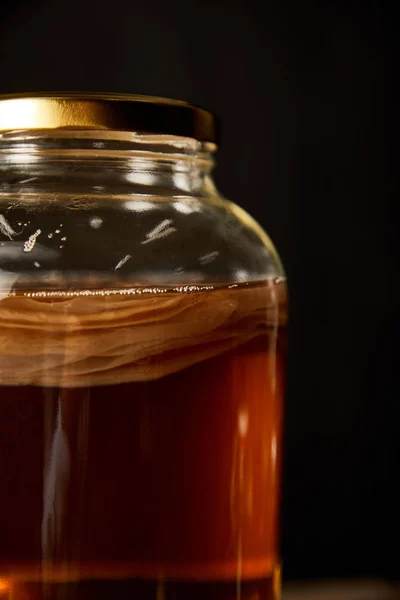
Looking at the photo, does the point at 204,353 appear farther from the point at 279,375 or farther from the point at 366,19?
the point at 366,19

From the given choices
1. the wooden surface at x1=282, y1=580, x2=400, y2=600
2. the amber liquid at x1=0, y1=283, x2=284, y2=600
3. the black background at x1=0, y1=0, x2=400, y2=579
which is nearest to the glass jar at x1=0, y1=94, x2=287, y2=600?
the amber liquid at x1=0, y1=283, x2=284, y2=600

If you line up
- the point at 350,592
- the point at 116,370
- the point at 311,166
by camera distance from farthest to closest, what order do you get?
1. the point at 311,166
2. the point at 350,592
3. the point at 116,370

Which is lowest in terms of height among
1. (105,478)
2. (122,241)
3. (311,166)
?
(105,478)

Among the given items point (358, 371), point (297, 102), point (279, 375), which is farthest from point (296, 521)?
point (279, 375)

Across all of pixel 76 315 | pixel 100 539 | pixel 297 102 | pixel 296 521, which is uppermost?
pixel 297 102

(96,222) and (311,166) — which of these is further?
(311,166)

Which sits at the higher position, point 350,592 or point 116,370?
point 116,370

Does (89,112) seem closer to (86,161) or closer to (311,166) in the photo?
(86,161)

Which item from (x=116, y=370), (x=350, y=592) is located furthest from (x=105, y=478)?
(x=350, y=592)

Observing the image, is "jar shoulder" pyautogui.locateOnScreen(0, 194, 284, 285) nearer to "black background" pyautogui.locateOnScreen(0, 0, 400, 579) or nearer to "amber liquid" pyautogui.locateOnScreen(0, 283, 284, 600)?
"amber liquid" pyautogui.locateOnScreen(0, 283, 284, 600)
